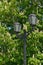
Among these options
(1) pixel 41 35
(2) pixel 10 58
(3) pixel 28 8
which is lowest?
(2) pixel 10 58

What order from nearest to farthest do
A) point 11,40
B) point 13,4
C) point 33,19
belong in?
point 33,19 < point 11,40 < point 13,4

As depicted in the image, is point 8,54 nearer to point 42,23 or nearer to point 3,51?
point 3,51

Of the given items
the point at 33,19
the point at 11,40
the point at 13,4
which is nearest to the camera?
the point at 33,19

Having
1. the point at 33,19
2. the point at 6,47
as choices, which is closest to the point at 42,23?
the point at 6,47

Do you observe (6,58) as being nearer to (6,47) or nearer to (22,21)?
(6,47)

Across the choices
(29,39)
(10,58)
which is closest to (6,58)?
(10,58)

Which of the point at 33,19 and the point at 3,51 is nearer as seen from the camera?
the point at 33,19

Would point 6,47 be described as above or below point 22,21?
below
